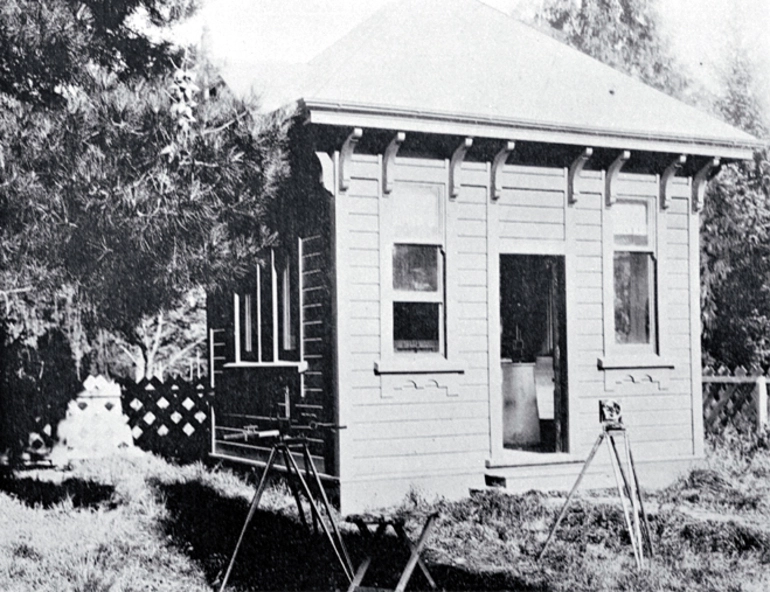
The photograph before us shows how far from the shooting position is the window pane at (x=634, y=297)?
1055 centimetres

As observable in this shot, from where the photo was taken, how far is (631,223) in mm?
10516

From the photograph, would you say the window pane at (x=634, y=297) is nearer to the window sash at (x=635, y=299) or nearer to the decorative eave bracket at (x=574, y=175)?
the window sash at (x=635, y=299)

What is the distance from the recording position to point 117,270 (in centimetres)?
803

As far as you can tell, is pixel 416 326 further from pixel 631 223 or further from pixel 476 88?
pixel 631 223

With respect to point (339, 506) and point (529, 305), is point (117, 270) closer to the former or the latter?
point (339, 506)

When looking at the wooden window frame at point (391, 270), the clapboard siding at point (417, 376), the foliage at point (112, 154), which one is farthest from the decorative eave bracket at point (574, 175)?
the foliage at point (112, 154)

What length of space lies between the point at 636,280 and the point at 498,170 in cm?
217

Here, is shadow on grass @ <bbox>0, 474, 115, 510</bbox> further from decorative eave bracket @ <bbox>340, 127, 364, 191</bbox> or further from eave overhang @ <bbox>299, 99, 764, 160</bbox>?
eave overhang @ <bbox>299, 99, 764, 160</bbox>

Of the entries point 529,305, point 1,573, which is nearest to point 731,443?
point 529,305

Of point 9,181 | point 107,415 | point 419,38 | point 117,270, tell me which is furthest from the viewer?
point 107,415

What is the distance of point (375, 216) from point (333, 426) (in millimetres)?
2041

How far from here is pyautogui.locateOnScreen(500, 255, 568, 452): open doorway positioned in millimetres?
10180

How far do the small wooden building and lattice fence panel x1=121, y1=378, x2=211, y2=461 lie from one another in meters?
2.90

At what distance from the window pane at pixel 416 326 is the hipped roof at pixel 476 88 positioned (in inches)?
76.7
